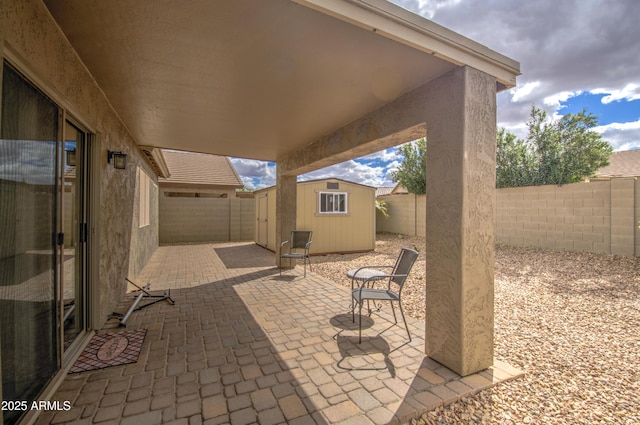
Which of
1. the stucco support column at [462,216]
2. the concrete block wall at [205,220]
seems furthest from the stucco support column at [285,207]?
the concrete block wall at [205,220]

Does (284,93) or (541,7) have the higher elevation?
(541,7)

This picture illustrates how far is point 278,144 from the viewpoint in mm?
5301

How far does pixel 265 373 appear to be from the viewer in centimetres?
233

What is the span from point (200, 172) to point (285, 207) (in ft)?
34.3

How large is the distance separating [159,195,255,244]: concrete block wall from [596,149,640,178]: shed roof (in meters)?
18.1

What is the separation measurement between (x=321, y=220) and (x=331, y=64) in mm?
6624

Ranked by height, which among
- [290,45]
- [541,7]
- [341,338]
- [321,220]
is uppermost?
[541,7]

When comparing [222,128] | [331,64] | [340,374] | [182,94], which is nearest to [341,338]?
[340,374]

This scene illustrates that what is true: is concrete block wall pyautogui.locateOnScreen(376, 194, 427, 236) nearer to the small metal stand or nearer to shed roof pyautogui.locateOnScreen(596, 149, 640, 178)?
shed roof pyautogui.locateOnScreen(596, 149, 640, 178)

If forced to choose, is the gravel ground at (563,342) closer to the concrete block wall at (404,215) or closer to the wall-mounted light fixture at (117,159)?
the wall-mounted light fixture at (117,159)

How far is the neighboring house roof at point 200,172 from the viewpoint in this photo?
14266 millimetres

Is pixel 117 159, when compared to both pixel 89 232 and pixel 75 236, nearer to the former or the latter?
pixel 89 232

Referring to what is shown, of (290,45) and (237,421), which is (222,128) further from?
(237,421)

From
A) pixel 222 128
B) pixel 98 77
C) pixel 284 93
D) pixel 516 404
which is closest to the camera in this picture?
pixel 516 404
